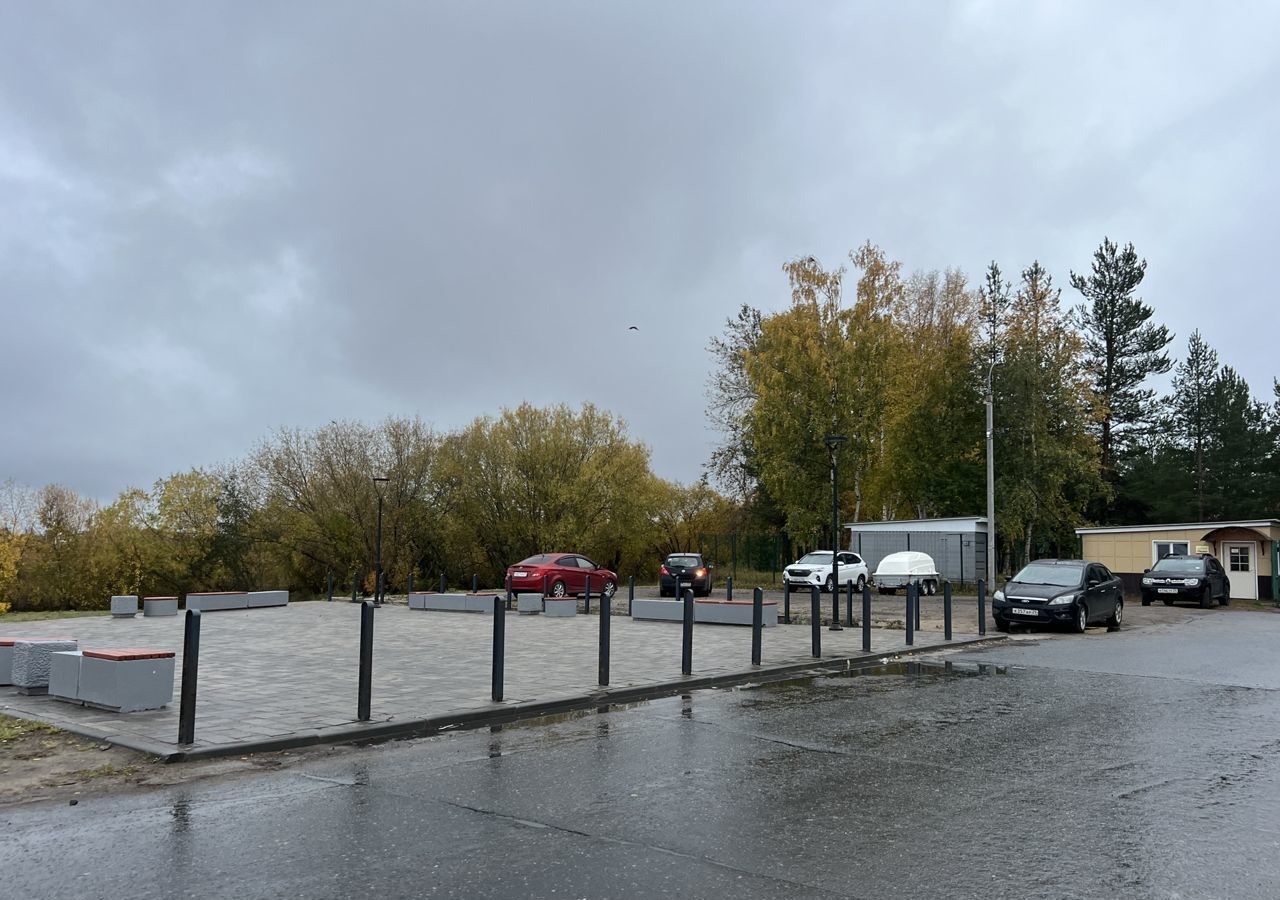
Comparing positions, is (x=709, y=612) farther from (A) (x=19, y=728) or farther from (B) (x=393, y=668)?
(A) (x=19, y=728)

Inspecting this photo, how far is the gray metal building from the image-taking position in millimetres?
36219

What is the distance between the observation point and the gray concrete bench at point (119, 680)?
8.78 meters

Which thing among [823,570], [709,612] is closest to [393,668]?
[709,612]

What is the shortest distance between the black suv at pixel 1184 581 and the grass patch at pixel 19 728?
30.2 metres

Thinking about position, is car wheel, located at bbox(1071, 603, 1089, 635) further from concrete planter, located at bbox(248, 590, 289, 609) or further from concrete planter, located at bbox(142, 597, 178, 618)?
concrete planter, located at bbox(142, 597, 178, 618)

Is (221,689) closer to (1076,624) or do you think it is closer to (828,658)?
(828,658)

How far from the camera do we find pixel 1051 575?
20.7 meters

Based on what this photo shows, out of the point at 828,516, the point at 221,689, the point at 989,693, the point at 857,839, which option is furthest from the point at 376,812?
the point at 828,516

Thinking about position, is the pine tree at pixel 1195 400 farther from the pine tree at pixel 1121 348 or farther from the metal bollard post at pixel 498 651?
the metal bollard post at pixel 498 651

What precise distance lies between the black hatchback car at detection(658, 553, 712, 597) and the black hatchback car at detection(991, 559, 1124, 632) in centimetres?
1160

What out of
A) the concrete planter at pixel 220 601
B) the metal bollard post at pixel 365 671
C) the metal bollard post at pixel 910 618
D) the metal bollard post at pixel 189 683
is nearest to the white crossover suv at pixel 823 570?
the metal bollard post at pixel 910 618

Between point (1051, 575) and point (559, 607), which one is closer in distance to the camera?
point (1051, 575)

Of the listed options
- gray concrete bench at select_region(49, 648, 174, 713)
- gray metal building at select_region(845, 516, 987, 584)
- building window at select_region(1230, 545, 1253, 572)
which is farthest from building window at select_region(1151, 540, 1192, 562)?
gray concrete bench at select_region(49, 648, 174, 713)

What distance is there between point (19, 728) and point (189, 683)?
176cm
